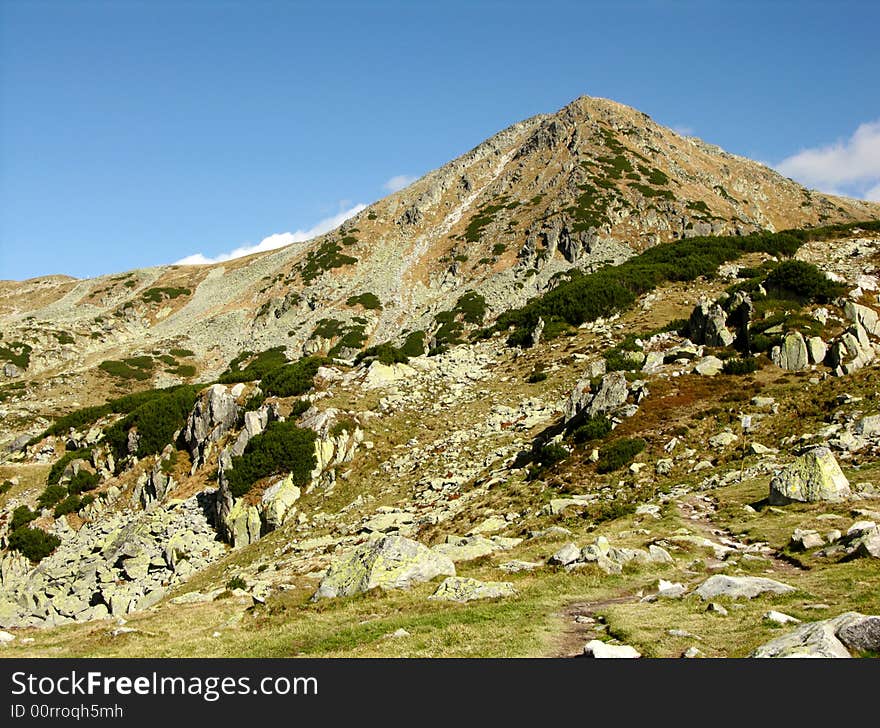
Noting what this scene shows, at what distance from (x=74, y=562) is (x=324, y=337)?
159 ft

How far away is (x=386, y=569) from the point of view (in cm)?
1617

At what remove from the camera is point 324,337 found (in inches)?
3049

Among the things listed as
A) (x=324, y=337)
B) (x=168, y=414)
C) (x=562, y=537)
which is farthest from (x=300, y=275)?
(x=562, y=537)

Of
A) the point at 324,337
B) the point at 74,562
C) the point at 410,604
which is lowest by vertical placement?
the point at 74,562

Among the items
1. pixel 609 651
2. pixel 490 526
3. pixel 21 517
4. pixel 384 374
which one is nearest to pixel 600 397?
pixel 490 526

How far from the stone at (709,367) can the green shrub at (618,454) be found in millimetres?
7855

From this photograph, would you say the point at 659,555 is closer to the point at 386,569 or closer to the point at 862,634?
the point at 386,569

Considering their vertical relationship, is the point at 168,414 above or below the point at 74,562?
above

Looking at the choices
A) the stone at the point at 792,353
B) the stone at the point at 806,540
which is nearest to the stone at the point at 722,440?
the stone at the point at 792,353

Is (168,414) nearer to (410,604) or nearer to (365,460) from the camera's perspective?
(365,460)

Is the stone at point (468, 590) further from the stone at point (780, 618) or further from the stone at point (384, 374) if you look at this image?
the stone at point (384, 374)

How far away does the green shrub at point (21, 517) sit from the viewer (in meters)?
37.0

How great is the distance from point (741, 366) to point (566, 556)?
18967mm
